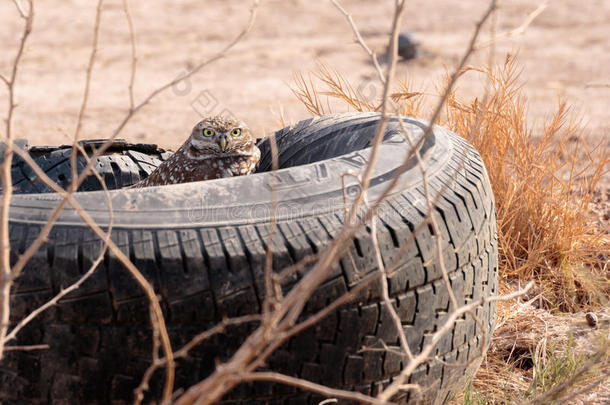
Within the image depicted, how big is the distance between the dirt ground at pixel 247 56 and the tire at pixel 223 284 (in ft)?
12.2

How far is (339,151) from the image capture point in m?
2.59

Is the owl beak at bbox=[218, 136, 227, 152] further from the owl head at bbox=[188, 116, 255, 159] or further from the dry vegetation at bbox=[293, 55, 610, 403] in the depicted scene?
the dry vegetation at bbox=[293, 55, 610, 403]

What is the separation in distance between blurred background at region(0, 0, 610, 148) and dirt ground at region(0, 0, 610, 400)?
0.02 meters

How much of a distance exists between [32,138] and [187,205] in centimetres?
488

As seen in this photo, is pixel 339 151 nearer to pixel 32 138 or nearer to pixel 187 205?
pixel 187 205

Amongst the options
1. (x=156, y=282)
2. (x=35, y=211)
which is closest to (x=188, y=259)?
(x=156, y=282)

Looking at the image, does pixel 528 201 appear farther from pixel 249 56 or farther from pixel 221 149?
pixel 249 56

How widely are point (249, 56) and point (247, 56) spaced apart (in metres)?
0.02

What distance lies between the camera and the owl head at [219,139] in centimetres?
314

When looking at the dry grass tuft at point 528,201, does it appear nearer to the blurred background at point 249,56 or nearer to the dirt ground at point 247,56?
the dirt ground at point 247,56

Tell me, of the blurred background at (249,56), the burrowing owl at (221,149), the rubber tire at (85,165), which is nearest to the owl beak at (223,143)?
the burrowing owl at (221,149)

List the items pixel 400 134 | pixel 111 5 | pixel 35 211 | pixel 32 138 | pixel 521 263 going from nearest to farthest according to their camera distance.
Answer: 1. pixel 35 211
2. pixel 400 134
3. pixel 521 263
4. pixel 32 138
5. pixel 111 5

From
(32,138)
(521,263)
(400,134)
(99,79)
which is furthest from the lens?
(99,79)

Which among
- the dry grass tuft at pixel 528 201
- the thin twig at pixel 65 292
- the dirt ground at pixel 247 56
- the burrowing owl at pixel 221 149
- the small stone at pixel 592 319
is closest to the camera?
the thin twig at pixel 65 292
